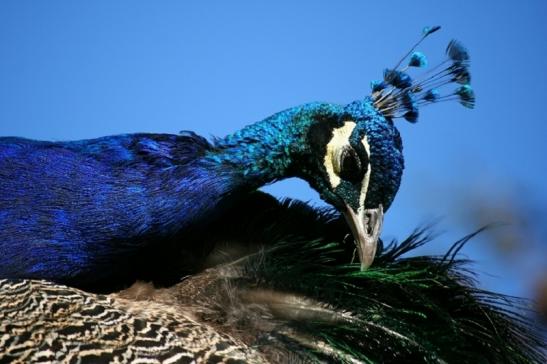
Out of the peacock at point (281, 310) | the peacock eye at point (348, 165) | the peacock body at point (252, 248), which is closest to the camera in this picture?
the peacock at point (281, 310)

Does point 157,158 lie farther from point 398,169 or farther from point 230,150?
point 398,169

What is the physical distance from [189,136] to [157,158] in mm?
213

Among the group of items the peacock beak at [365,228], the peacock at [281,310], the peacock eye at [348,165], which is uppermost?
the peacock eye at [348,165]

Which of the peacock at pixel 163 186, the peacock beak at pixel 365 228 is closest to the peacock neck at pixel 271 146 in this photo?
the peacock at pixel 163 186

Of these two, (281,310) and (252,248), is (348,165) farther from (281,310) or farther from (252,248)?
(281,310)

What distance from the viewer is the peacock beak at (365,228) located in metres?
3.63

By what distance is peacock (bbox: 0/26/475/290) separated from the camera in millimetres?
3572

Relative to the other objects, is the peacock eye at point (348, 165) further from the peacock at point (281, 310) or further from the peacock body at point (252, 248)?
the peacock at point (281, 310)

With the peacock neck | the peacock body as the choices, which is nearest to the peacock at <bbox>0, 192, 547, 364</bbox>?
the peacock body

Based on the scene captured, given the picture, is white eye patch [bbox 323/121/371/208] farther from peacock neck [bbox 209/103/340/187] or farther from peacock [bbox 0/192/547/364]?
peacock [bbox 0/192/547/364]

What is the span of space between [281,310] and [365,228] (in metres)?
0.60

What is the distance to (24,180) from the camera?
3.66 meters

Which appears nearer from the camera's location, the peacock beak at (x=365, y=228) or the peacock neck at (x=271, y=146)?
the peacock beak at (x=365, y=228)

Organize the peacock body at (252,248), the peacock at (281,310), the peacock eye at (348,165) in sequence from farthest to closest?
1. the peacock eye at (348,165)
2. the peacock body at (252,248)
3. the peacock at (281,310)
